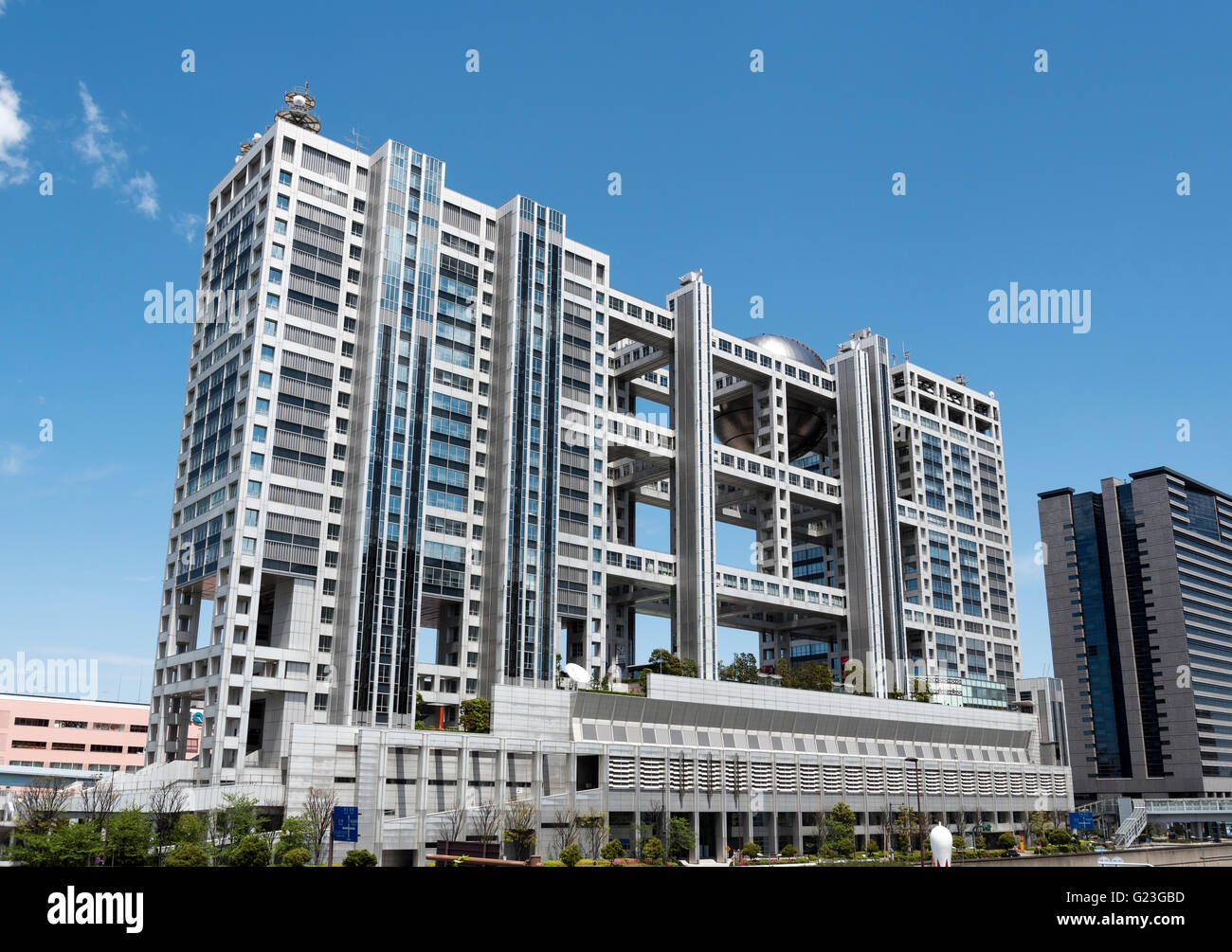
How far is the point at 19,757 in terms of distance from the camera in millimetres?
150000

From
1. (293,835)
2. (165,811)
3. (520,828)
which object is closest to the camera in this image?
(293,835)

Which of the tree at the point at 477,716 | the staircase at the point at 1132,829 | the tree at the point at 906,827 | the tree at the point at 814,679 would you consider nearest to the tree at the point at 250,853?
the tree at the point at 477,716

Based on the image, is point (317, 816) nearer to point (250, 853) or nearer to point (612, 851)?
point (250, 853)

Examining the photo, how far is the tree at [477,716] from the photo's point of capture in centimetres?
9775

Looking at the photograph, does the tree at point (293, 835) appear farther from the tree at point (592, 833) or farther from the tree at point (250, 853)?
the tree at point (592, 833)

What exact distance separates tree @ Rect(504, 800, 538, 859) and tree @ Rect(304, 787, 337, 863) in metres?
14.5

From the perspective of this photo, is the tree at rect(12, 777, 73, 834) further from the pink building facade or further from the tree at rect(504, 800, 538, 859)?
the pink building facade

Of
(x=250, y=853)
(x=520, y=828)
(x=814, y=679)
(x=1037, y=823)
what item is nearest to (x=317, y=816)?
(x=250, y=853)

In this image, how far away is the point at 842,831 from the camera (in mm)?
105938

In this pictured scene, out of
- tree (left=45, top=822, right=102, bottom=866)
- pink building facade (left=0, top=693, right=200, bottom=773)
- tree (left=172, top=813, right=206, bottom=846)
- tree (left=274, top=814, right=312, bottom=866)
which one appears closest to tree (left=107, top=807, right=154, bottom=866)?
tree (left=45, top=822, right=102, bottom=866)

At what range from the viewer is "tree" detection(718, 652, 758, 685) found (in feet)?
401

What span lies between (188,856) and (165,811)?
76.6ft
